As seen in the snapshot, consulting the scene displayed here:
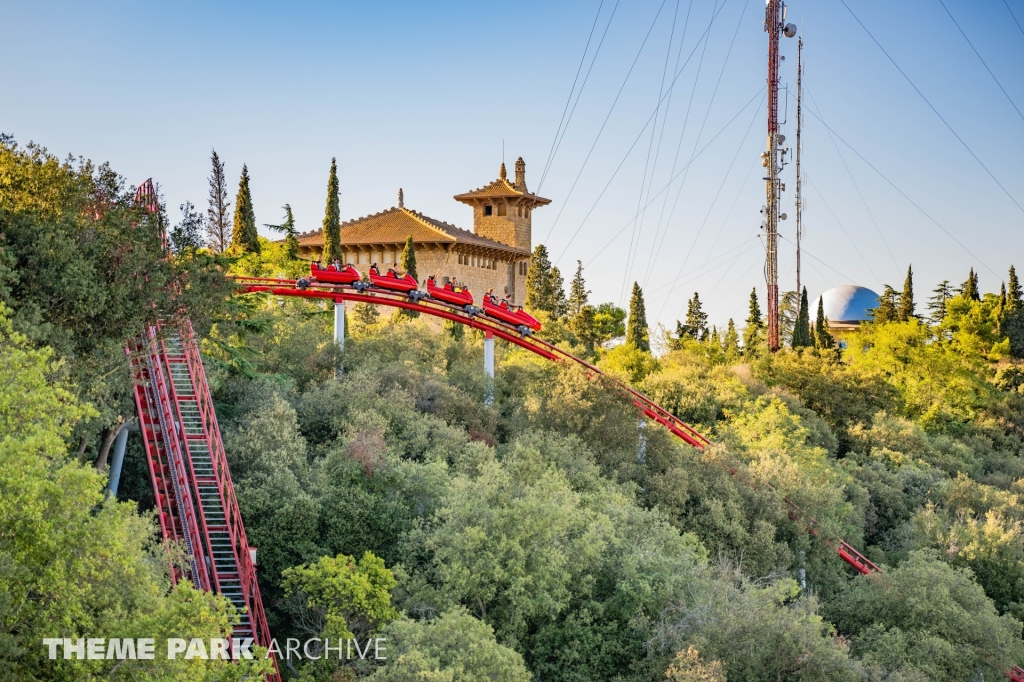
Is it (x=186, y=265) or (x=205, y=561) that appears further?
(x=186, y=265)

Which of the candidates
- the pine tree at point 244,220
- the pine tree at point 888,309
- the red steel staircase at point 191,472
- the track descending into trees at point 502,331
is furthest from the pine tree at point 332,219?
the pine tree at point 888,309

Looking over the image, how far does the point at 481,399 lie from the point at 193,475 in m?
16.1

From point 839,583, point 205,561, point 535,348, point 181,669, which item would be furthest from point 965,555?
point 181,669

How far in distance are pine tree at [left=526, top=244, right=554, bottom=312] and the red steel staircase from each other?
37844 millimetres

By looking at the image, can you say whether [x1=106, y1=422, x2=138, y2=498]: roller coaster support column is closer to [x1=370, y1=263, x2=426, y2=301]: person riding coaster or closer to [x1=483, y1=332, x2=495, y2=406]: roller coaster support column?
[x1=370, y1=263, x2=426, y2=301]: person riding coaster

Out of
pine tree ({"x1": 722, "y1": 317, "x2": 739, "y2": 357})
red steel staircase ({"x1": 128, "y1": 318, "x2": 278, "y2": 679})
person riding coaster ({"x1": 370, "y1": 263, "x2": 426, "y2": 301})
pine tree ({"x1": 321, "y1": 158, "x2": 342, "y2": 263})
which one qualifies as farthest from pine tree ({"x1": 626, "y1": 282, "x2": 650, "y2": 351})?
red steel staircase ({"x1": 128, "y1": 318, "x2": 278, "y2": 679})

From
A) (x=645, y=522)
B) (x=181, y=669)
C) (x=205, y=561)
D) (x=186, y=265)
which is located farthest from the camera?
(x=645, y=522)

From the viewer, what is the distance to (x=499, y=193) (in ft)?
211

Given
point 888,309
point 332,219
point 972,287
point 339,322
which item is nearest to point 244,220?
point 332,219

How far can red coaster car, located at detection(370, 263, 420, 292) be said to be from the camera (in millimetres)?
33875

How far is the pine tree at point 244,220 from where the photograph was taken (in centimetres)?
4925

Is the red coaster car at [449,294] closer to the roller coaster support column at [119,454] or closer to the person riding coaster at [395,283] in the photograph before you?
the person riding coaster at [395,283]

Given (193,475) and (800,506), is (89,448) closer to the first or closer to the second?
(193,475)

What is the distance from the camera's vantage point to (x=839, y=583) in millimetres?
32688
